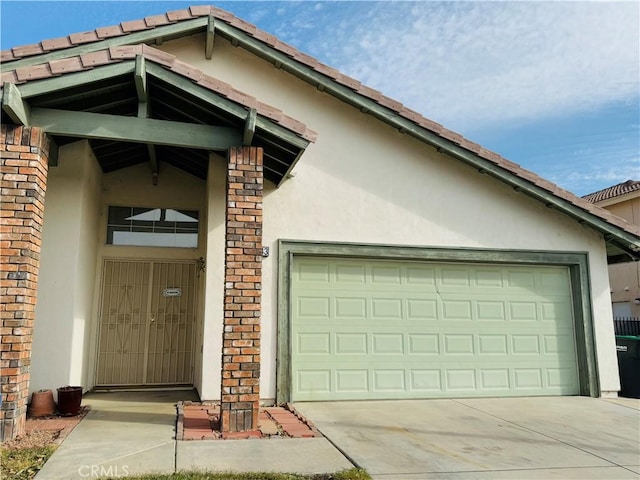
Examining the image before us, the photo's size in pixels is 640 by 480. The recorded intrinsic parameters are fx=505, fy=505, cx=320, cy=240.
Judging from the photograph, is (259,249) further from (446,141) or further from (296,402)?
(446,141)

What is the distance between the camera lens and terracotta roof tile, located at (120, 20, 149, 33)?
7723 millimetres

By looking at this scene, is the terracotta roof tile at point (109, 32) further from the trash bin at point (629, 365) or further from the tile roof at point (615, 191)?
the tile roof at point (615, 191)

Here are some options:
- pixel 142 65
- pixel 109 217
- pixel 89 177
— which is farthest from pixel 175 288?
pixel 142 65

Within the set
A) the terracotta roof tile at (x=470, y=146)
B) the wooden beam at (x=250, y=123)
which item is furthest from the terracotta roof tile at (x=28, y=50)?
the terracotta roof tile at (x=470, y=146)

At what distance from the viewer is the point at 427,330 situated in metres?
8.64

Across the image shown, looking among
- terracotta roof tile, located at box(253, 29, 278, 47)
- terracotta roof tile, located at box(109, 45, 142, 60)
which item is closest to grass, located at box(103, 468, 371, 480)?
terracotta roof tile, located at box(109, 45, 142, 60)

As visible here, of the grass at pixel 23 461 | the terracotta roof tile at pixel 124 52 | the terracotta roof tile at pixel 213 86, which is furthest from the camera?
the terracotta roof tile at pixel 213 86

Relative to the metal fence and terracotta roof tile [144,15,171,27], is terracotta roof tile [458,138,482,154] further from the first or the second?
the metal fence

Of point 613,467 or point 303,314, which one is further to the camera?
point 303,314

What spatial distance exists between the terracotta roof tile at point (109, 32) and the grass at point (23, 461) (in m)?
5.71

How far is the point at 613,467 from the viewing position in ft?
A: 16.3

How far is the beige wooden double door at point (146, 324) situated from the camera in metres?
Result: 8.98

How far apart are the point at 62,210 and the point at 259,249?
351cm

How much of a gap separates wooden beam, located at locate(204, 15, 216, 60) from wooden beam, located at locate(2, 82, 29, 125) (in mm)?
3482
